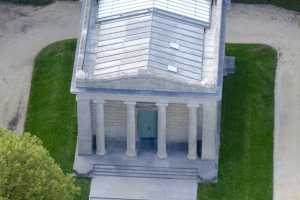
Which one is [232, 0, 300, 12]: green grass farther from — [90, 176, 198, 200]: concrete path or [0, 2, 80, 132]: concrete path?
[90, 176, 198, 200]: concrete path

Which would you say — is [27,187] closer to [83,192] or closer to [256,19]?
[83,192]

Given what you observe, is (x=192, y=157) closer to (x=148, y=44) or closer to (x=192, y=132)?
(x=192, y=132)

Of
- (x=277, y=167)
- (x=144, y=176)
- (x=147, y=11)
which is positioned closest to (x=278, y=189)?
(x=277, y=167)

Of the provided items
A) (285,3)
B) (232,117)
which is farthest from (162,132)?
(285,3)

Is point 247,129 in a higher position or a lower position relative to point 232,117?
lower

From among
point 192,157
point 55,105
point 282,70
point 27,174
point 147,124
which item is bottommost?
point 27,174

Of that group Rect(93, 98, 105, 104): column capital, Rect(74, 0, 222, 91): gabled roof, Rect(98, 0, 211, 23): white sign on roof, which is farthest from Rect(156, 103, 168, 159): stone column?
Rect(98, 0, 211, 23): white sign on roof

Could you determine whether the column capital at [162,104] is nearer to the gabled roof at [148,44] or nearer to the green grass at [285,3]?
the gabled roof at [148,44]
